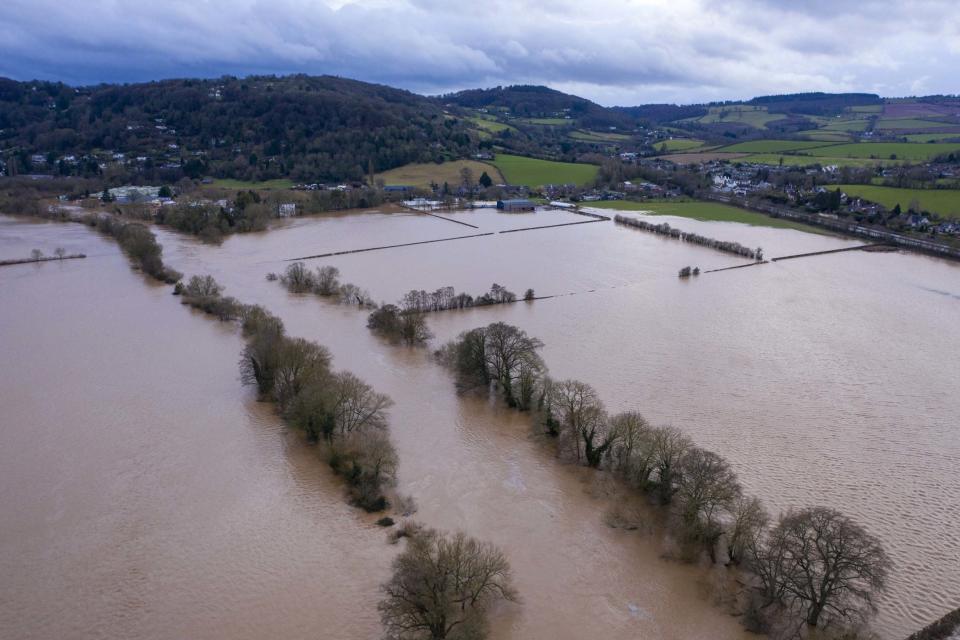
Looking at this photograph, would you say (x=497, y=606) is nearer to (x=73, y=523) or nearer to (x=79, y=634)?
(x=79, y=634)

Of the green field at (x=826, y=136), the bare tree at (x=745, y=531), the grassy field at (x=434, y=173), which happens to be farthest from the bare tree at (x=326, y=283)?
the green field at (x=826, y=136)

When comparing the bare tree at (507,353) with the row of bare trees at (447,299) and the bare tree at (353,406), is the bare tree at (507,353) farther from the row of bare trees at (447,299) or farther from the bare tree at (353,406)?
the row of bare trees at (447,299)

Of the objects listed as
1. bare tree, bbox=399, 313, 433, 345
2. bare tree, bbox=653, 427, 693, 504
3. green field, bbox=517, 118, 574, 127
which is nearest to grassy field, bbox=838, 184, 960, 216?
bare tree, bbox=399, 313, 433, 345

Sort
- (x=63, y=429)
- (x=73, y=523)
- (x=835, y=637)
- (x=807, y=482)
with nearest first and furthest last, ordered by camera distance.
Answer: (x=835, y=637) → (x=73, y=523) → (x=807, y=482) → (x=63, y=429)

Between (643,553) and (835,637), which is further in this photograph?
(643,553)

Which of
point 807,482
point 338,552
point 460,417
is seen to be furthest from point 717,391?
point 338,552

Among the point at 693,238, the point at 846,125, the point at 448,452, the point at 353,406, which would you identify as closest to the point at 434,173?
the point at 693,238

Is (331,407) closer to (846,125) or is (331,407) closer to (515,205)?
(515,205)

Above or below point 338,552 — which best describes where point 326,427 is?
above
